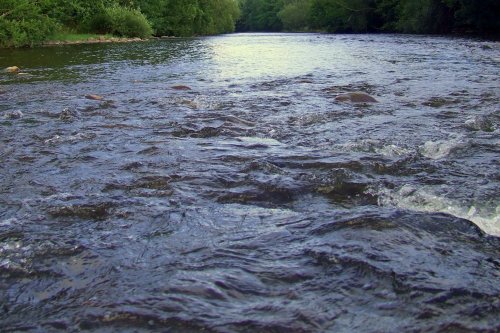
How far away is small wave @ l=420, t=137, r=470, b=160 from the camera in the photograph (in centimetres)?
589

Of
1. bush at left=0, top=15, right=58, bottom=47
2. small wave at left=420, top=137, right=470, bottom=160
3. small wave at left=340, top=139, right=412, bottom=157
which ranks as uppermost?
bush at left=0, top=15, right=58, bottom=47

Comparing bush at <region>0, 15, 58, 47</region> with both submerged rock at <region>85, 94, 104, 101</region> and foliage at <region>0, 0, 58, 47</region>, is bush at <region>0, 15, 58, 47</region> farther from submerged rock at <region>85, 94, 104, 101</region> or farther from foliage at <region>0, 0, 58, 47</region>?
submerged rock at <region>85, 94, 104, 101</region>

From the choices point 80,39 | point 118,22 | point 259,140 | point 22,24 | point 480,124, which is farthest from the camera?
point 118,22

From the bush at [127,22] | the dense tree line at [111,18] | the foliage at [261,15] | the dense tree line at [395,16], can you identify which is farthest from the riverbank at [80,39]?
the foliage at [261,15]

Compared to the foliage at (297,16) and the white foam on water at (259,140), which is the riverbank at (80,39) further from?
the foliage at (297,16)

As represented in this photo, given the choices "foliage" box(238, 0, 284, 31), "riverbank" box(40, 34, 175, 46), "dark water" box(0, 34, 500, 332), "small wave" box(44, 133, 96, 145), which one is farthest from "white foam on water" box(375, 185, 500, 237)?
"foliage" box(238, 0, 284, 31)

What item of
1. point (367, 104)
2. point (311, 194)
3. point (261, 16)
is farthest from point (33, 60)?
point (261, 16)

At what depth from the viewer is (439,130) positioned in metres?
7.16

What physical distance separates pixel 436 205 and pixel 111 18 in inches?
1735

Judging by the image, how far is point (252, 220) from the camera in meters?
4.10

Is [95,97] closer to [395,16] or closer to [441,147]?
[441,147]

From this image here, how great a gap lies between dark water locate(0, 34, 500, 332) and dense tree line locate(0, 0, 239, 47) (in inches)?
996

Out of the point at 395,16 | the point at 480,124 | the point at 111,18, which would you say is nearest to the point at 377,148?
the point at 480,124

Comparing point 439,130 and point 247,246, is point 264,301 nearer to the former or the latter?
A: point 247,246
